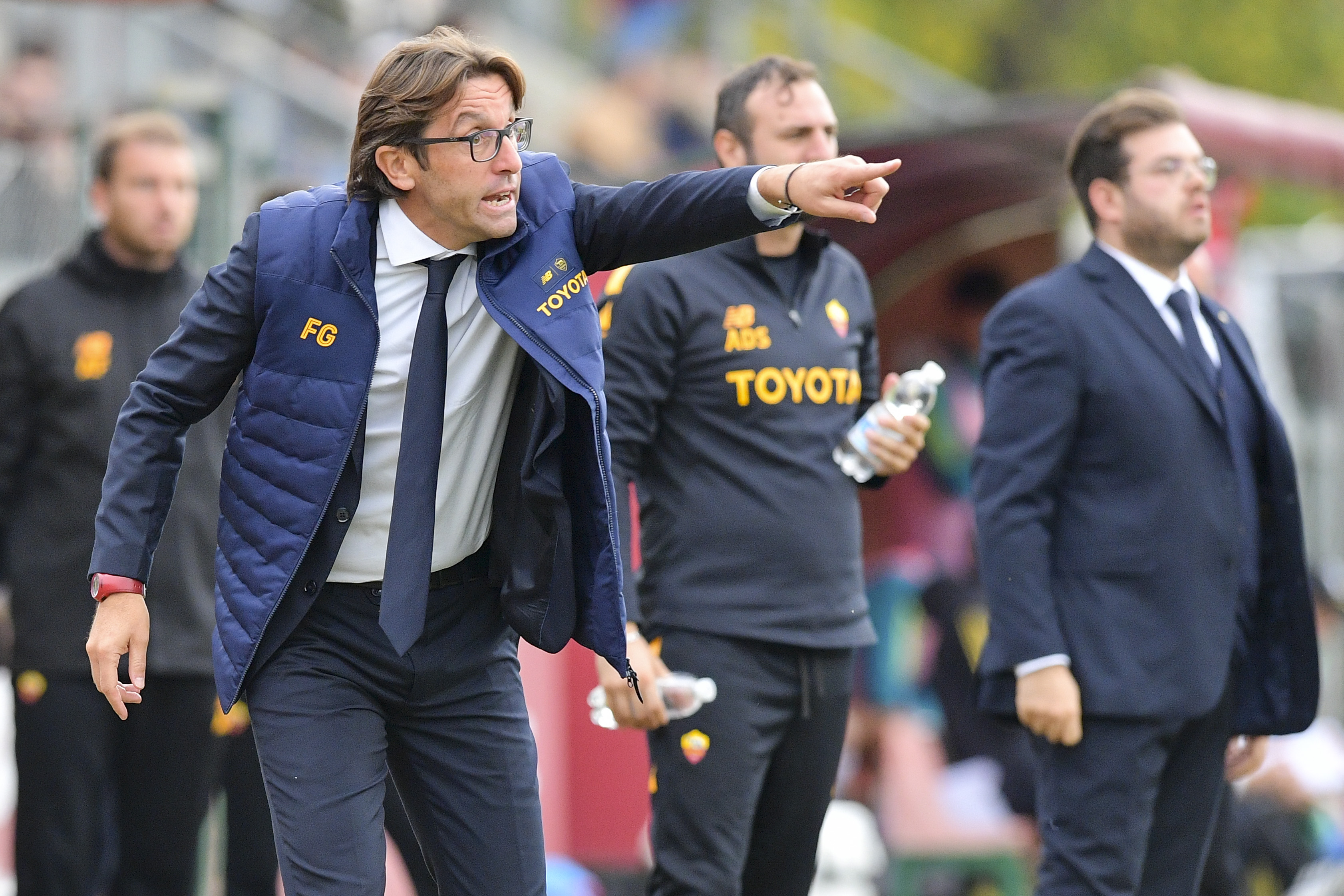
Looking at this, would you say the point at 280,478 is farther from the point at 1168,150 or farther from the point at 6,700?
the point at 6,700

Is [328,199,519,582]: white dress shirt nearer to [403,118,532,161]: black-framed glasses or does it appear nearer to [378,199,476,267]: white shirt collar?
[378,199,476,267]: white shirt collar

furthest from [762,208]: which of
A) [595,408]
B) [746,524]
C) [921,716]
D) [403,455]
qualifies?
[921,716]

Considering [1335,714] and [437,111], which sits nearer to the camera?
[437,111]

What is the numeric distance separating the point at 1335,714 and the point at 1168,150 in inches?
271

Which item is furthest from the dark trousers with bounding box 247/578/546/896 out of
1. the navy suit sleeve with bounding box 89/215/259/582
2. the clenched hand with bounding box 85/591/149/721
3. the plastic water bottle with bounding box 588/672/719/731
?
the plastic water bottle with bounding box 588/672/719/731

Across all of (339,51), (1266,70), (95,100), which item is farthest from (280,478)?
(1266,70)

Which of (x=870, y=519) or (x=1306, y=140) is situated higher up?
(x=1306, y=140)

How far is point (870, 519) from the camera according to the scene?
422 inches

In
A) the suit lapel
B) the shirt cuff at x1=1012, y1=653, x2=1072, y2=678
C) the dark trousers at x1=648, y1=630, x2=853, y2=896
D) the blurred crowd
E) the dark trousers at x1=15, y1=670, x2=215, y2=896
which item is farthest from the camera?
the blurred crowd

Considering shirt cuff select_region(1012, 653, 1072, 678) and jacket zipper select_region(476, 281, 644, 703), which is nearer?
jacket zipper select_region(476, 281, 644, 703)

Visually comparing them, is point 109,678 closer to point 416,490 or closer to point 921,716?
point 416,490

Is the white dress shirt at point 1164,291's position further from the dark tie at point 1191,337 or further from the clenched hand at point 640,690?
the clenched hand at point 640,690

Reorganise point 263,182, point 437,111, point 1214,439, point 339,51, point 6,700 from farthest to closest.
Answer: point 339,51
point 263,182
point 6,700
point 1214,439
point 437,111

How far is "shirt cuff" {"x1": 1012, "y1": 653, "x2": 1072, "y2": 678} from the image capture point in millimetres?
4848
